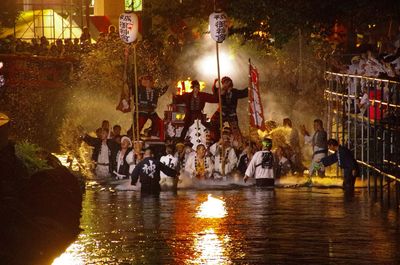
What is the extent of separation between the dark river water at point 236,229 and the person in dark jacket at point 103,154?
2.63 meters

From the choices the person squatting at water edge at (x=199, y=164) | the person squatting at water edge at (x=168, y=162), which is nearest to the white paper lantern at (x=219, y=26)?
the person squatting at water edge at (x=199, y=164)

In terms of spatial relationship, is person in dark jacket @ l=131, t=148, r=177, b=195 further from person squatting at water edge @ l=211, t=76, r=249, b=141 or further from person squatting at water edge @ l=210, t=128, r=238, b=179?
person squatting at water edge @ l=211, t=76, r=249, b=141

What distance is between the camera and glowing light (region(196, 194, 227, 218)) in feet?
87.5

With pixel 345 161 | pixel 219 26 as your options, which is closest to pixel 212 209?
pixel 345 161

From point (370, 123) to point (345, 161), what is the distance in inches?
48.2

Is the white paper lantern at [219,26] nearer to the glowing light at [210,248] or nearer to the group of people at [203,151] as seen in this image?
the group of people at [203,151]

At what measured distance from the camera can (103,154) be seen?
34.2 metres

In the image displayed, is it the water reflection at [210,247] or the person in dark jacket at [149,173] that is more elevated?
Answer: the person in dark jacket at [149,173]

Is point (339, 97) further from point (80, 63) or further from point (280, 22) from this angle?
point (80, 63)

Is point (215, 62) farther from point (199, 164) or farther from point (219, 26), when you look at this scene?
point (199, 164)

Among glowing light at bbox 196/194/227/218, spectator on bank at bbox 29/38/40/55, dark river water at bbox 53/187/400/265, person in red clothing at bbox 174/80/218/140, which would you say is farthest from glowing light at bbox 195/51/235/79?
glowing light at bbox 196/194/227/218

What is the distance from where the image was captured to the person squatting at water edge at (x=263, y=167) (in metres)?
31.7

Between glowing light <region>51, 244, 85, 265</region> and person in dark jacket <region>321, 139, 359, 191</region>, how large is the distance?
963 cm

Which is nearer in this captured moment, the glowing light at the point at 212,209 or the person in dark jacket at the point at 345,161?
the glowing light at the point at 212,209
